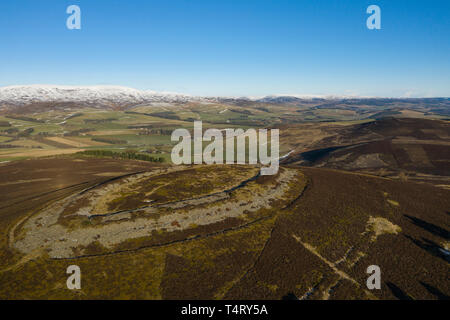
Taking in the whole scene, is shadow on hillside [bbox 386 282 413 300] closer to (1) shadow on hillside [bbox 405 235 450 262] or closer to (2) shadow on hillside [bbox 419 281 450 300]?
(2) shadow on hillside [bbox 419 281 450 300]

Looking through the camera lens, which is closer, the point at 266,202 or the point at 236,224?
the point at 236,224

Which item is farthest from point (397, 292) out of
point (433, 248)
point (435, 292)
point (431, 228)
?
point (431, 228)

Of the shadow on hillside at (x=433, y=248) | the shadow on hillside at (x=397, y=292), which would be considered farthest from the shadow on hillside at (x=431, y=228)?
the shadow on hillside at (x=397, y=292)

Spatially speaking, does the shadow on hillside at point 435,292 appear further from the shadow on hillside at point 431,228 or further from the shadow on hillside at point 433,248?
the shadow on hillside at point 431,228

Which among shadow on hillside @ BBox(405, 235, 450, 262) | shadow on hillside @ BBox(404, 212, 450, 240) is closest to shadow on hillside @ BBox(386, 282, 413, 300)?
shadow on hillside @ BBox(405, 235, 450, 262)
